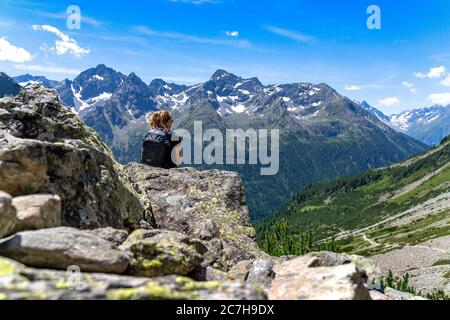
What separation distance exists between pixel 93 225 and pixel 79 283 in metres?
6.29

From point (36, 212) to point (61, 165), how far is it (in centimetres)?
374

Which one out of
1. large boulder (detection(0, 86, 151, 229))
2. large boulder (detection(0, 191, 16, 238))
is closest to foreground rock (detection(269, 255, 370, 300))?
large boulder (detection(0, 191, 16, 238))

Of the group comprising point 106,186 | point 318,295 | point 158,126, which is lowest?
point 318,295

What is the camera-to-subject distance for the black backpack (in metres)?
23.0

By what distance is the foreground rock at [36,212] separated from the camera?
9906 millimetres

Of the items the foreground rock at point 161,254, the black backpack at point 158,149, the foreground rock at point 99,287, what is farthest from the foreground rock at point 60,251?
the black backpack at point 158,149

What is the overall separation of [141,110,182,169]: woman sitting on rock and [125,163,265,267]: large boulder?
58 centimetres

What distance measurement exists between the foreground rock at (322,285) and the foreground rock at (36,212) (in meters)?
5.73

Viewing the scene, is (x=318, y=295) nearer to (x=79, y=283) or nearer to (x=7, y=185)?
(x=79, y=283)

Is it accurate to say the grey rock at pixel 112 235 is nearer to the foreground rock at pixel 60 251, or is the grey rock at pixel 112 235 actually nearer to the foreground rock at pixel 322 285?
the foreground rock at pixel 60 251

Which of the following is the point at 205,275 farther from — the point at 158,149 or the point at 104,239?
the point at 158,149

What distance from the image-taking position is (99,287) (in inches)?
311

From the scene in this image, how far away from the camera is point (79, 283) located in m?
7.95
